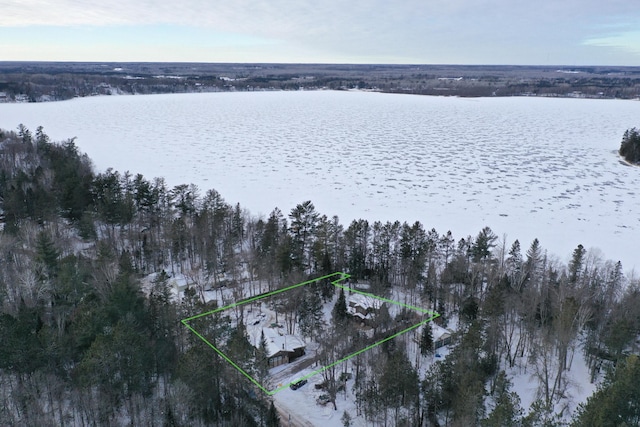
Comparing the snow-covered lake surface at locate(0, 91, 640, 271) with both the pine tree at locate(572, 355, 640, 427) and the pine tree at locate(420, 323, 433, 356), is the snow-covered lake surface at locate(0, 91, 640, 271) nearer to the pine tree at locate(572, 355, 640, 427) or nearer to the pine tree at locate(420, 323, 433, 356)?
the pine tree at locate(420, 323, 433, 356)

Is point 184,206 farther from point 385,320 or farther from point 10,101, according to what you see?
point 10,101

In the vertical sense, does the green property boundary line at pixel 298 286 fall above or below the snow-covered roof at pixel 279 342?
above

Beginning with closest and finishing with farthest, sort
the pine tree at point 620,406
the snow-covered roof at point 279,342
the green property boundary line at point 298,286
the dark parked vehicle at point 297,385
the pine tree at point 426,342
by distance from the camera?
the pine tree at point 620,406 < the green property boundary line at point 298,286 < the dark parked vehicle at point 297,385 < the pine tree at point 426,342 < the snow-covered roof at point 279,342

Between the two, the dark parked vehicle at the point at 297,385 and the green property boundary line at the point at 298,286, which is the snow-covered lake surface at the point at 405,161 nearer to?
the green property boundary line at the point at 298,286

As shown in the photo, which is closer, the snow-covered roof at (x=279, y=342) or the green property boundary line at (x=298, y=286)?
the green property boundary line at (x=298, y=286)

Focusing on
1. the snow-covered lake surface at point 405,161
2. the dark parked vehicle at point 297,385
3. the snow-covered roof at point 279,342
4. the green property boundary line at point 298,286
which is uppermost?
the snow-covered lake surface at point 405,161

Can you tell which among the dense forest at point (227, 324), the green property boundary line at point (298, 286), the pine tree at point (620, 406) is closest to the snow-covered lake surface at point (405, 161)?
the dense forest at point (227, 324)

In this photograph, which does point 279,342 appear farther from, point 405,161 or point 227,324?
point 405,161
